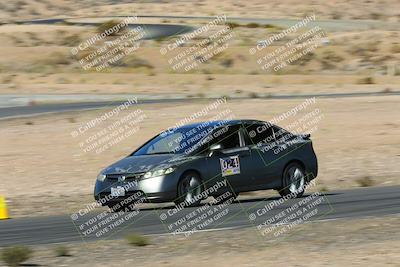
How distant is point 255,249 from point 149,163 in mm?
5033

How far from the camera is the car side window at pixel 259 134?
18516 millimetres

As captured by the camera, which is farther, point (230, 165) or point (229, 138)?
point (229, 138)

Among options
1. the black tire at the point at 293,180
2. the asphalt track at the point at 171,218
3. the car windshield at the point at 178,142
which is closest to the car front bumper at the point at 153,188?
the asphalt track at the point at 171,218

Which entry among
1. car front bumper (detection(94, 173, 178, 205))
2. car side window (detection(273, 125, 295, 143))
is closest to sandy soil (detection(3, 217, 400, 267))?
car front bumper (detection(94, 173, 178, 205))

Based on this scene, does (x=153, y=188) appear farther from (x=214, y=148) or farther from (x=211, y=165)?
(x=214, y=148)

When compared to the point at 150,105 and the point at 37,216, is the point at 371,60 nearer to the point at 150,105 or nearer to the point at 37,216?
the point at 150,105

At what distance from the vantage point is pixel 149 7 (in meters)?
119

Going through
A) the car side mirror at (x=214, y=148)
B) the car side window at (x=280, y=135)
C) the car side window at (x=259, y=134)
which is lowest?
the car side window at (x=280, y=135)

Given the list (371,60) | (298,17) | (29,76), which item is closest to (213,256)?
(29,76)

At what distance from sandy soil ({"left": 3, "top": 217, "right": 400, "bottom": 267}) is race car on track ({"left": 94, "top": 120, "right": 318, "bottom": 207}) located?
10.0 feet

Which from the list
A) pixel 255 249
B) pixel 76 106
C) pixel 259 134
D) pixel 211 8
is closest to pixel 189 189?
pixel 259 134

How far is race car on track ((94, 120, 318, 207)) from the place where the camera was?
55.9ft

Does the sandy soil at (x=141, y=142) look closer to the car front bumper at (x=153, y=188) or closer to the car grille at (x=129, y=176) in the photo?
the car grille at (x=129, y=176)

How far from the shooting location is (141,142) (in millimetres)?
30250
